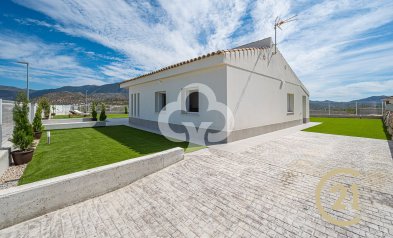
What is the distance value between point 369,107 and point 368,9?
2323 cm

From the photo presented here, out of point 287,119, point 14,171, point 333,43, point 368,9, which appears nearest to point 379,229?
point 14,171

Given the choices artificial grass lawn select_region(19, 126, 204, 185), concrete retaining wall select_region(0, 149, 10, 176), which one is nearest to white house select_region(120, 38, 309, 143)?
artificial grass lawn select_region(19, 126, 204, 185)

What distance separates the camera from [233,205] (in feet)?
13.5

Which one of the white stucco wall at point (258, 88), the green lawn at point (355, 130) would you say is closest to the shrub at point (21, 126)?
the white stucco wall at point (258, 88)

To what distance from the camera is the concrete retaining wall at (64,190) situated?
357 cm

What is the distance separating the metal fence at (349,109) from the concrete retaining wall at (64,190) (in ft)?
102

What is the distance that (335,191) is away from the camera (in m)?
4.39

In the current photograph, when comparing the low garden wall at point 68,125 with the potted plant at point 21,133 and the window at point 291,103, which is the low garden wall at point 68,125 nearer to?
the potted plant at point 21,133

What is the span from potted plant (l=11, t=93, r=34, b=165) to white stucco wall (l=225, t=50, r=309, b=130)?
28.3 ft

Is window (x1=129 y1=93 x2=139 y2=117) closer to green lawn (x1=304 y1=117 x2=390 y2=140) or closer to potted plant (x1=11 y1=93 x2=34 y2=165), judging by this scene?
potted plant (x1=11 y1=93 x2=34 y2=165)

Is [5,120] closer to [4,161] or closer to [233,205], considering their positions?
[4,161]

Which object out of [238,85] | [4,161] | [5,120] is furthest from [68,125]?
[238,85]

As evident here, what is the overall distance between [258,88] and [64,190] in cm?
1063

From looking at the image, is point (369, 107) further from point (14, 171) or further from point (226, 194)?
point (14, 171)
